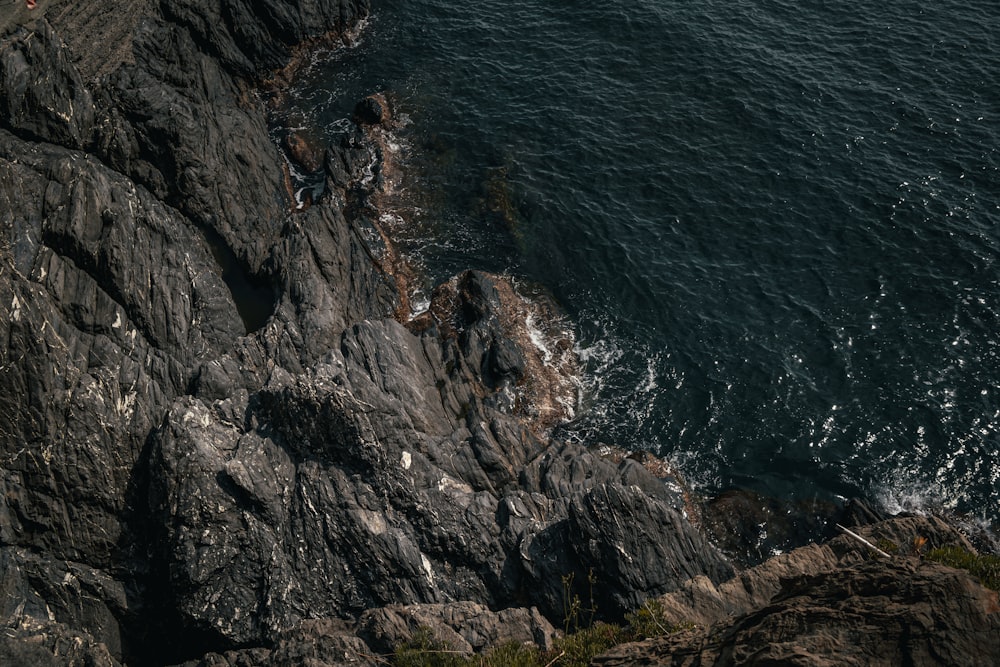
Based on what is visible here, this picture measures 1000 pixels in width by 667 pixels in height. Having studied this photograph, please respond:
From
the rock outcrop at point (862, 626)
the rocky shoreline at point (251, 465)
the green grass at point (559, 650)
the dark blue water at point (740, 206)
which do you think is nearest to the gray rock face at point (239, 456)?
the rocky shoreline at point (251, 465)

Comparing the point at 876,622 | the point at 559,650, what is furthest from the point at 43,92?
the point at 876,622

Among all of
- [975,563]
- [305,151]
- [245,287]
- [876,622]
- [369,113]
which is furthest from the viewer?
[369,113]

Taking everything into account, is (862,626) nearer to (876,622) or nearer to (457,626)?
(876,622)

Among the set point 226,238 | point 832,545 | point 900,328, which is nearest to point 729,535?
point 832,545

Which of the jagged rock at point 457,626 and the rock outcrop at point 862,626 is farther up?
the rock outcrop at point 862,626

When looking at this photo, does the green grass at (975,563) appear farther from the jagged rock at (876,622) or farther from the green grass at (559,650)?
the green grass at (559,650)

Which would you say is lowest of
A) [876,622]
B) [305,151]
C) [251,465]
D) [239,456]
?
[251,465]
